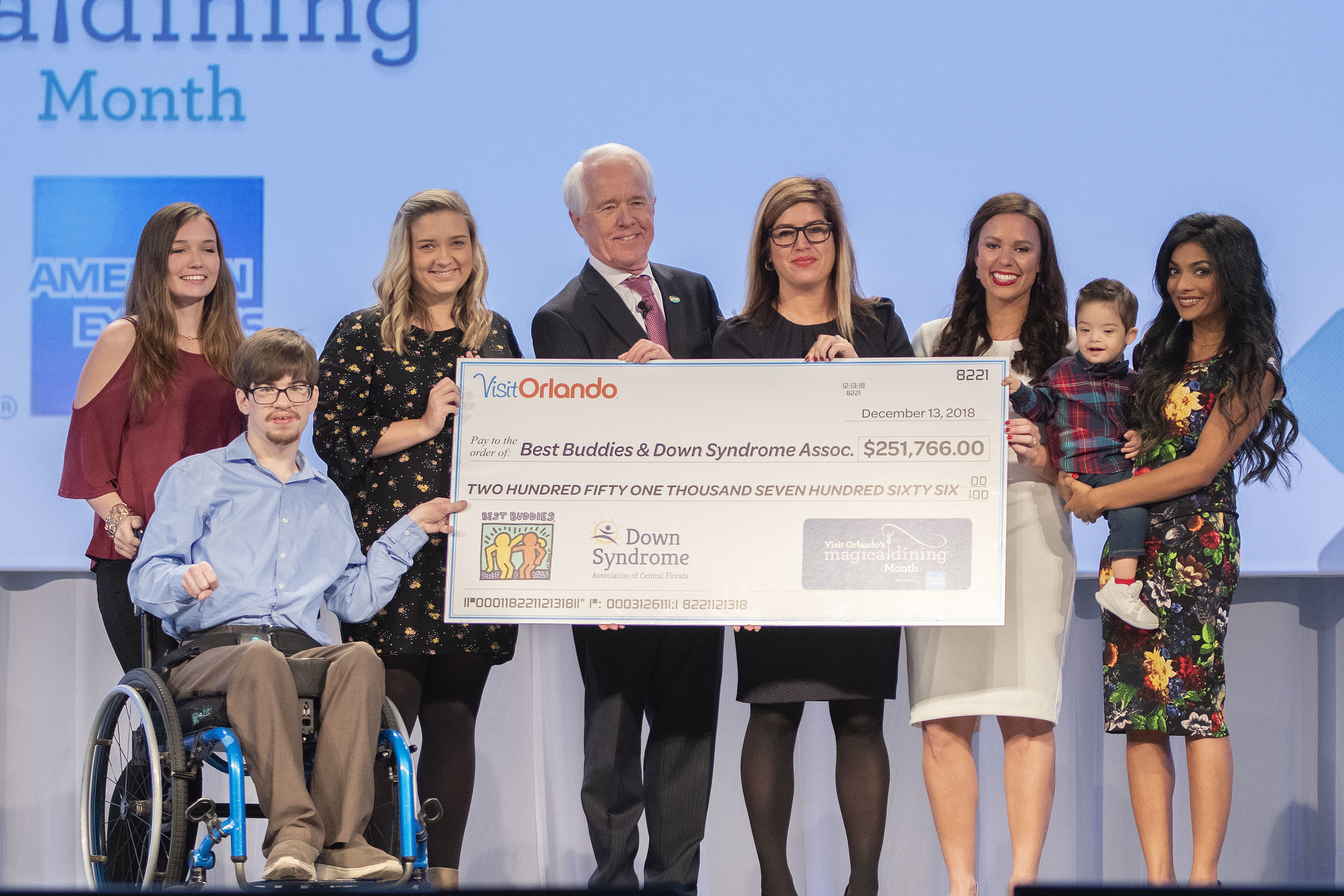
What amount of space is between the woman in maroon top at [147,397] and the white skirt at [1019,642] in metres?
1.86

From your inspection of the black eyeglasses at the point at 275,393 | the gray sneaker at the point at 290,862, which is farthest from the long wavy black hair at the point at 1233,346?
the gray sneaker at the point at 290,862

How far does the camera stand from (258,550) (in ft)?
9.57

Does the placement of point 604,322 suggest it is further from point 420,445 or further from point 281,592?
point 281,592

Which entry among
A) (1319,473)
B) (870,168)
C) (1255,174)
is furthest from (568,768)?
(1255,174)

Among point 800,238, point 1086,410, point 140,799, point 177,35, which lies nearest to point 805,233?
point 800,238

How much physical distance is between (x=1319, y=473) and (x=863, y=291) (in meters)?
1.44

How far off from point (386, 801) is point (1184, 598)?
192 centimetres

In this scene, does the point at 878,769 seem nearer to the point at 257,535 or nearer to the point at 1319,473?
the point at 257,535

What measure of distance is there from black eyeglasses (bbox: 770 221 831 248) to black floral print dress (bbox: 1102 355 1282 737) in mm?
897

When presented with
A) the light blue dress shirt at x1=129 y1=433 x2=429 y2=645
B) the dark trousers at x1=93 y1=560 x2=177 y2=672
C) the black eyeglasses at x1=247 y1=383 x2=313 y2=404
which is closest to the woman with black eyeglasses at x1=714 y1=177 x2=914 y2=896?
the light blue dress shirt at x1=129 y1=433 x2=429 y2=645

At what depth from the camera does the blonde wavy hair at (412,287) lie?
10.6 ft

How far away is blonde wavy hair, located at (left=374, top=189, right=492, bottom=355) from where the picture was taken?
324 cm

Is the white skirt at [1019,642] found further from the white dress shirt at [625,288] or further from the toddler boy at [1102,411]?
the white dress shirt at [625,288]

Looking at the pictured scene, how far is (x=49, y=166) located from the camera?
4.06 meters
